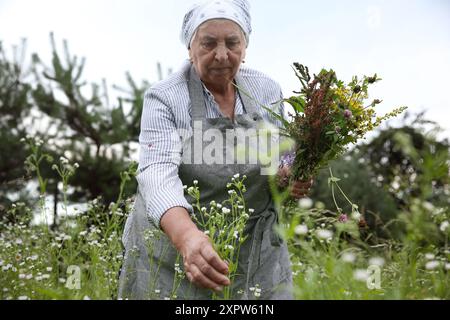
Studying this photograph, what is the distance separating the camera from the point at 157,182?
1983 mm

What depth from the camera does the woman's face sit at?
7.47 ft

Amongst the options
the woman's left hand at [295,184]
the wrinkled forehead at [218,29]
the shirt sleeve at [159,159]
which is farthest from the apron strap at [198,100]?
the woman's left hand at [295,184]

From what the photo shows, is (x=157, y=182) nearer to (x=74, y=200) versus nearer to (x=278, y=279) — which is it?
(x=278, y=279)

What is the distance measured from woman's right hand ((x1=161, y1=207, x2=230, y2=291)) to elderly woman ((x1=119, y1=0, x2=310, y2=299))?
0.28 metres

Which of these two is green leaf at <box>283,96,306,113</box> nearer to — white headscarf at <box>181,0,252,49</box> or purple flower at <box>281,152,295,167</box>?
purple flower at <box>281,152,295,167</box>

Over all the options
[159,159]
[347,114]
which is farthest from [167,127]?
[347,114]

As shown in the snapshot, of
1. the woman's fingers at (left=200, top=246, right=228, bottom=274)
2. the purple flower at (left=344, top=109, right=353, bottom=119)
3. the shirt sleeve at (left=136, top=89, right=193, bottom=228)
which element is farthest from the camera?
the purple flower at (left=344, top=109, right=353, bottom=119)

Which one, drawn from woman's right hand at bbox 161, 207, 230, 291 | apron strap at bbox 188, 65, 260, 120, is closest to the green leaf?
apron strap at bbox 188, 65, 260, 120

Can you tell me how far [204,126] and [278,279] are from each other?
2.23ft

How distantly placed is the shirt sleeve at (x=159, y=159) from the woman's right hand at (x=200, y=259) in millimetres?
140

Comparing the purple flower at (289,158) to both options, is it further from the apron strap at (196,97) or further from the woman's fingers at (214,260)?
the woman's fingers at (214,260)

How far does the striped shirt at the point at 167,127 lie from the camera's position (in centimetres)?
193
